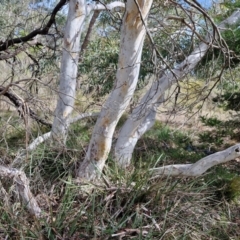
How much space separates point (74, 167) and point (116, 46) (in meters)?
5.80

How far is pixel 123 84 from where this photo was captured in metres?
3.93

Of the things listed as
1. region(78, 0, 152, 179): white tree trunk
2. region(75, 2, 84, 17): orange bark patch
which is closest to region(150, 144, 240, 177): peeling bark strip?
region(78, 0, 152, 179): white tree trunk

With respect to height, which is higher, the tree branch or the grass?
the tree branch

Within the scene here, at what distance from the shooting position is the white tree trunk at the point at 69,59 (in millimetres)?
5168

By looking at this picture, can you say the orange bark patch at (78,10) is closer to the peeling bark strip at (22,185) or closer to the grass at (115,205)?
the grass at (115,205)

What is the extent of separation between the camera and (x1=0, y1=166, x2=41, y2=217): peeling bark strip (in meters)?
3.51

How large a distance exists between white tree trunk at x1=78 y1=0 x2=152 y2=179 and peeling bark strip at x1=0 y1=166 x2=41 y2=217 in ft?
3.15

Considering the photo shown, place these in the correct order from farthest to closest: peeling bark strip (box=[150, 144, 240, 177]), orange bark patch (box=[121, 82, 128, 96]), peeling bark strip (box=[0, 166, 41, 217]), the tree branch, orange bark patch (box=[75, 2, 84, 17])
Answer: the tree branch → orange bark patch (box=[75, 2, 84, 17]) → peeling bark strip (box=[150, 144, 240, 177]) → orange bark patch (box=[121, 82, 128, 96]) → peeling bark strip (box=[0, 166, 41, 217])

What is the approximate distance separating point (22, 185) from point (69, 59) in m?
2.45

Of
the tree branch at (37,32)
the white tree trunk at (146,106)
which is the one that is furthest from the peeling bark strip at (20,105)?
the tree branch at (37,32)

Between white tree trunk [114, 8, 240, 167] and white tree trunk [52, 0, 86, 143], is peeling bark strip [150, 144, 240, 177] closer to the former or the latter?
white tree trunk [114, 8, 240, 167]

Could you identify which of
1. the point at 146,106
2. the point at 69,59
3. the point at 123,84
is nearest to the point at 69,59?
the point at 69,59

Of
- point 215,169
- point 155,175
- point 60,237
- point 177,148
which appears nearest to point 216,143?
point 177,148

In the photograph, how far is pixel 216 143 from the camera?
300 inches
